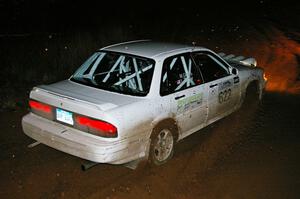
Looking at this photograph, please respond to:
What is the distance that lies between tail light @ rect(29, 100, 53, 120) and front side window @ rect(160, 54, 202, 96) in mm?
1477

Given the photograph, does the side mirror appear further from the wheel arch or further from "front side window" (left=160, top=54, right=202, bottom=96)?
the wheel arch

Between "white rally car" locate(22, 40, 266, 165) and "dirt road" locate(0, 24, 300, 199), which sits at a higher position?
"white rally car" locate(22, 40, 266, 165)

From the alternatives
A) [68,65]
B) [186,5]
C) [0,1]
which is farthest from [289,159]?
[186,5]

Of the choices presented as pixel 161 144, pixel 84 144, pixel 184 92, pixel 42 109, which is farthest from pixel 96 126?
pixel 184 92

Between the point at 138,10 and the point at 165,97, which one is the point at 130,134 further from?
the point at 138,10

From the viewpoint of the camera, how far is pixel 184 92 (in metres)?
5.57

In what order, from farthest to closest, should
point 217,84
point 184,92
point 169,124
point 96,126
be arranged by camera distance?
point 217,84
point 184,92
point 169,124
point 96,126

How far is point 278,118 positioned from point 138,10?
46.7ft

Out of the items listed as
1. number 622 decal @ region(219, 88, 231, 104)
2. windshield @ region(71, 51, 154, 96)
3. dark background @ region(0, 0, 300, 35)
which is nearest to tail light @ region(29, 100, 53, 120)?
windshield @ region(71, 51, 154, 96)

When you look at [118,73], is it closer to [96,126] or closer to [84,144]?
[96,126]

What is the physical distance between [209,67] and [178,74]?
90 cm

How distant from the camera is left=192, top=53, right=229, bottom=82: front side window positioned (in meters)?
6.09

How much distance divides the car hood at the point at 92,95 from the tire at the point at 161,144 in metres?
0.57

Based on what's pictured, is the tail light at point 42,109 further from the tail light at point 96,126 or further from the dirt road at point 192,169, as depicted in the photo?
the dirt road at point 192,169
